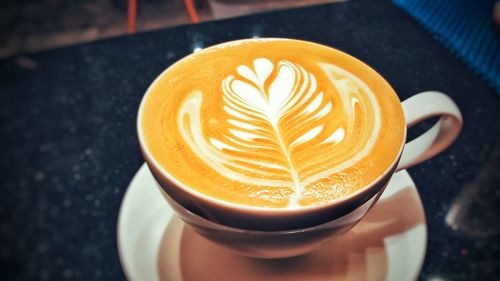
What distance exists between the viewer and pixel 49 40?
1984mm

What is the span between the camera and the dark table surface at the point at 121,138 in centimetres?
42

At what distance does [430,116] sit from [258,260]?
20 centimetres

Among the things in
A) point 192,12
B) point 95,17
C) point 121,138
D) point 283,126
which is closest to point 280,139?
point 283,126

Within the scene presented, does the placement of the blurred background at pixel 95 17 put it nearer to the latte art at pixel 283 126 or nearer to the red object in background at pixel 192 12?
the red object in background at pixel 192 12

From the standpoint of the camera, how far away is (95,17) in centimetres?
215

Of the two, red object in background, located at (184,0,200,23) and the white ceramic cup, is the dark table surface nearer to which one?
the white ceramic cup

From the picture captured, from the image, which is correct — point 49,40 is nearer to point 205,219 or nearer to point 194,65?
point 194,65

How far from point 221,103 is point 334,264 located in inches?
7.0

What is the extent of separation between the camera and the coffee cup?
0.97ft

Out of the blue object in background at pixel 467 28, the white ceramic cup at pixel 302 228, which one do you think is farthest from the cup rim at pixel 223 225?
the blue object in background at pixel 467 28

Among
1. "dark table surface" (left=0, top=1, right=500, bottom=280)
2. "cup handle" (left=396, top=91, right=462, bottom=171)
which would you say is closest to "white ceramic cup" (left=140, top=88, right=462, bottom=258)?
"cup handle" (left=396, top=91, right=462, bottom=171)

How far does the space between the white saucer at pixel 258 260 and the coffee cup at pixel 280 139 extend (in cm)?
5

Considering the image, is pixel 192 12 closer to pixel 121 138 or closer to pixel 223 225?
pixel 121 138

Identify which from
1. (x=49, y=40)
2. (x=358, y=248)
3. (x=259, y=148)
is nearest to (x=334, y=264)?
(x=358, y=248)
